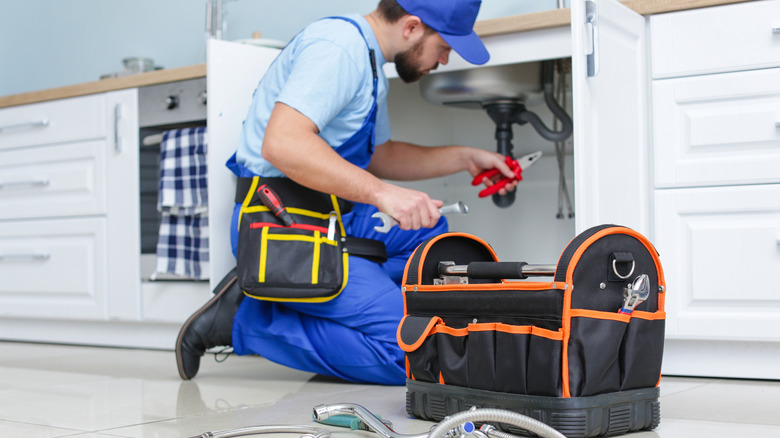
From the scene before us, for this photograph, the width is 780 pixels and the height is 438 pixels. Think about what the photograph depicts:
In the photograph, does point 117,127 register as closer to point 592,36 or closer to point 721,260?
point 592,36

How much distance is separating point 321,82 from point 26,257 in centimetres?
150

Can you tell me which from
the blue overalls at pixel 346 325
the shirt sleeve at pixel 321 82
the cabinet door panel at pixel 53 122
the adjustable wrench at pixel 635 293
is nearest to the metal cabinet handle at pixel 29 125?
the cabinet door panel at pixel 53 122

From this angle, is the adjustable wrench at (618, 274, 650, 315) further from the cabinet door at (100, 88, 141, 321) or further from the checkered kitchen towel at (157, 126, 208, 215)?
the cabinet door at (100, 88, 141, 321)

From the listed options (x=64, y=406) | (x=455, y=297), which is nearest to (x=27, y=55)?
(x=64, y=406)

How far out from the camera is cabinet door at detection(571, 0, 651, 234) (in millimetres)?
1525

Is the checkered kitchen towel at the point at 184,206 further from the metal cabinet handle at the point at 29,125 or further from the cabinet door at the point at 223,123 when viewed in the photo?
the metal cabinet handle at the point at 29,125

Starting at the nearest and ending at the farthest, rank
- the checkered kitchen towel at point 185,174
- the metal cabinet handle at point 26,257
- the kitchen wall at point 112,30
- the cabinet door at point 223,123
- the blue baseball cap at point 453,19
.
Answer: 1. the blue baseball cap at point 453,19
2. the cabinet door at point 223,123
3. the checkered kitchen towel at point 185,174
4. the metal cabinet handle at point 26,257
5. the kitchen wall at point 112,30

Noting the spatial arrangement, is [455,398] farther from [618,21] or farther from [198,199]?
[198,199]

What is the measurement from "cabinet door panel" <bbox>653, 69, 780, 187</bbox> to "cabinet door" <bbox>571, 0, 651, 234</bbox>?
4 centimetres

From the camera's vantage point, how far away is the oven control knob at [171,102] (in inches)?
92.4

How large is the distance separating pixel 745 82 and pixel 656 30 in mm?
212

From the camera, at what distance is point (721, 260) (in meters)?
1.67

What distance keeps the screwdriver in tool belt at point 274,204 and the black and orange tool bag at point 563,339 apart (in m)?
0.53

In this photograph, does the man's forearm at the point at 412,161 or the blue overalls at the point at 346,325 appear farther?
the man's forearm at the point at 412,161
